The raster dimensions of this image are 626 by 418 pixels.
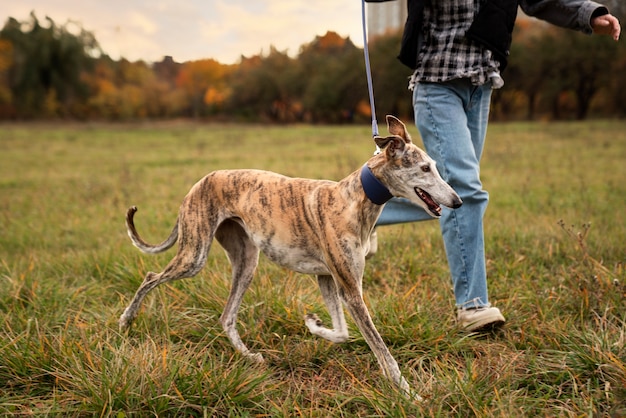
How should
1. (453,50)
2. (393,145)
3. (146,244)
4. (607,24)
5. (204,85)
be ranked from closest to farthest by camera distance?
(393,145), (607,24), (453,50), (146,244), (204,85)

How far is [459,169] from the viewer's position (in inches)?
151

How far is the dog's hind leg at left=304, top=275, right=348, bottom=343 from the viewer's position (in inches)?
138

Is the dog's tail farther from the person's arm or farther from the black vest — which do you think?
the person's arm

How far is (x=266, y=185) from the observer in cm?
349

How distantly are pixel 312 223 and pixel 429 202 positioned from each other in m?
0.70

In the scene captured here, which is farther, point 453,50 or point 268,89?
point 268,89

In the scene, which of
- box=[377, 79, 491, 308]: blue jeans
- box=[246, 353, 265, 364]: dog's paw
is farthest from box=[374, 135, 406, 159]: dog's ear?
box=[246, 353, 265, 364]: dog's paw

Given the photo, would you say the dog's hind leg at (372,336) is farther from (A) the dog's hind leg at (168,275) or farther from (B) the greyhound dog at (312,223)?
(A) the dog's hind leg at (168,275)

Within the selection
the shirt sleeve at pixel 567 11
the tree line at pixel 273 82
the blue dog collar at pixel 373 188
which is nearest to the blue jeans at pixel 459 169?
the shirt sleeve at pixel 567 11

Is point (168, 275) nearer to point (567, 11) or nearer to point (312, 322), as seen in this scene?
point (312, 322)

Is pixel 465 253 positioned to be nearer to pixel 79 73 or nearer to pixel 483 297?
pixel 483 297

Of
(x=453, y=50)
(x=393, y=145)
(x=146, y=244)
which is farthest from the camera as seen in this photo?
(x=146, y=244)

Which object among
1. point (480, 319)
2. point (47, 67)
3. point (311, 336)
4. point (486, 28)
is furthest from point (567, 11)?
point (47, 67)

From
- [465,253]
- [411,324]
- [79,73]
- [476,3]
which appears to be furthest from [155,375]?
[79,73]
